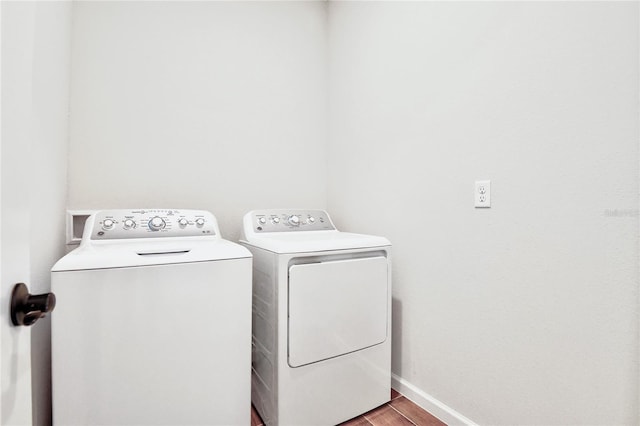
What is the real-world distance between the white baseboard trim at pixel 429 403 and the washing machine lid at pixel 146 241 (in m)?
1.12

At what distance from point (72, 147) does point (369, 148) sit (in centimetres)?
161

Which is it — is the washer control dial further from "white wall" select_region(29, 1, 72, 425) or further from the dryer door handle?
the dryer door handle

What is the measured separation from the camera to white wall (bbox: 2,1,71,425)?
1.49 ft

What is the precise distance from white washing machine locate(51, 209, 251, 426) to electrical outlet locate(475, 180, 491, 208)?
0.98m

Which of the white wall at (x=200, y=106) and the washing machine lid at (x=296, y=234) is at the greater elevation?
the white wall at (x=200, y=106)

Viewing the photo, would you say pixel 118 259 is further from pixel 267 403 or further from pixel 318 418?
pixel 318 418

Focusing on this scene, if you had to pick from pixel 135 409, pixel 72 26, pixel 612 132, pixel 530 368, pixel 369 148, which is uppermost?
pixel 72 26

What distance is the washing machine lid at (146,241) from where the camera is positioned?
3.48 feet

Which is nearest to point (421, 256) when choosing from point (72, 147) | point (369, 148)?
point (369, 148)

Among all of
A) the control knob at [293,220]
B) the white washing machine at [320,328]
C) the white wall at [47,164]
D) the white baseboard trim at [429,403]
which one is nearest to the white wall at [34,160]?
the white wall at [47,164]

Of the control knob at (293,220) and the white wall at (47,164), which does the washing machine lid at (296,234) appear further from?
the white wall at (47,164)

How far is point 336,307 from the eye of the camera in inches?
54.8

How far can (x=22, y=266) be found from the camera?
0.51 metres

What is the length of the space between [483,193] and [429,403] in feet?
3.41
